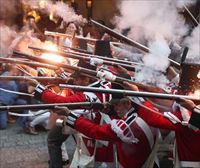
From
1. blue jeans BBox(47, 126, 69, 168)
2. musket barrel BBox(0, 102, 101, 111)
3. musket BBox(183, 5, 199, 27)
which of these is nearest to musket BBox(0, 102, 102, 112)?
musket barrel BBox(0, 102, 101, 111)

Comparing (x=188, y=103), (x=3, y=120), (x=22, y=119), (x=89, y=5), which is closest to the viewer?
(x=188, y=103)

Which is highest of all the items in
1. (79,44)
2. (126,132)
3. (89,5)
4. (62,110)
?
(89,5)

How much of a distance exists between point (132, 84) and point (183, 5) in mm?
1746

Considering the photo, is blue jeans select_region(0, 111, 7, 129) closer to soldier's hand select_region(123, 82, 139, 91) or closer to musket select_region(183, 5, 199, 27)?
musket select_region(183, 5, 199, 27)

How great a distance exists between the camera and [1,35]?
1016cm

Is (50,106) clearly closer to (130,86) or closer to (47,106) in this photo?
(47,106)

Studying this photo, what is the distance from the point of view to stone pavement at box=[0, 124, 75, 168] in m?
7.15

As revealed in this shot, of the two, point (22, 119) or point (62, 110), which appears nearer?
point (62, 110)

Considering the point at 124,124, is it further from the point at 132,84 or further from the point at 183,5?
the point at 183,5

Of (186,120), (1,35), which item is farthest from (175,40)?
(1,35)

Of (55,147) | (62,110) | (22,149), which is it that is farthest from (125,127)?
(22,149)

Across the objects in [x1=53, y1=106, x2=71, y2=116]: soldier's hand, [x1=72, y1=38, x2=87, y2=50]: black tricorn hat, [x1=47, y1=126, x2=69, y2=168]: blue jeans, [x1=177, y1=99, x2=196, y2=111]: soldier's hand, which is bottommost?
[x1=47, y1=126, x2=69, y2=168]: blue jeans

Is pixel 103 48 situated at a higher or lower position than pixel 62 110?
higher

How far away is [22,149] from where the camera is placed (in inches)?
309
